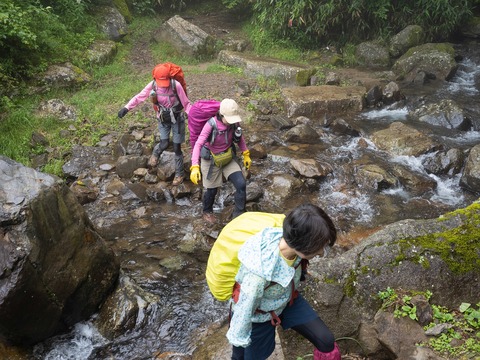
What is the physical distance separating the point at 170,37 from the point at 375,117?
7.88 meters

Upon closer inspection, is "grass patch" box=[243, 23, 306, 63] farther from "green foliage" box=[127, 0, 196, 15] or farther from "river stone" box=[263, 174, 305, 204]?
"river stone" box=[263, 174, 305, 204]

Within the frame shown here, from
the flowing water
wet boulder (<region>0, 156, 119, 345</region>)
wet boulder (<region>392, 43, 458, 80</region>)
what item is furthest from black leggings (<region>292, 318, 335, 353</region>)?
wet boulder (<region>392, 43, 458, 80</region>)

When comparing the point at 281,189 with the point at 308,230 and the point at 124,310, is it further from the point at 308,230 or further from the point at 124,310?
the point at 308,230

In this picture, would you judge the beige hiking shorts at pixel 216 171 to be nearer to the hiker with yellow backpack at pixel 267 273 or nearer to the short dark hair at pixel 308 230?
the hiker with yellow backpack at pixel 267 273

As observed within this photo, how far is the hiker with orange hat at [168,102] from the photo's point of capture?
6.89 metres

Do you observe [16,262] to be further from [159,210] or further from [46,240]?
[159,210]

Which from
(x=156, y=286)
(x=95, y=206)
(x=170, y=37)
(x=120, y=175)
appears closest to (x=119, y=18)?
(x=170, y=37)

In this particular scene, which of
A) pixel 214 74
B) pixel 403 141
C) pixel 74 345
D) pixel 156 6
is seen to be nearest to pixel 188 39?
pixel 214 74

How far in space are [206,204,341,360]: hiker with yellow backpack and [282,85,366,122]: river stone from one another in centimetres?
795

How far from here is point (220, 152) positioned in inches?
227

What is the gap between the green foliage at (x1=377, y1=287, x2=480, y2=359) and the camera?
10.4 feet

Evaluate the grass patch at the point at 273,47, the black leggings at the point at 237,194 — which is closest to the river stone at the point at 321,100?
the grass patch at the point at 273,47

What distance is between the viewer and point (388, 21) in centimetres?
1454

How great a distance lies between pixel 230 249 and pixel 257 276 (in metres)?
0.31
